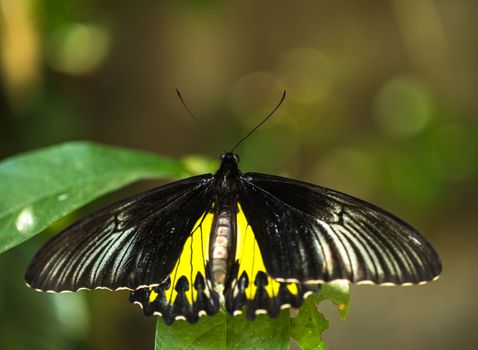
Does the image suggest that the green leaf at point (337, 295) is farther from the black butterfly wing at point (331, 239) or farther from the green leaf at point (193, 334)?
the green leaf at point (193, 334)

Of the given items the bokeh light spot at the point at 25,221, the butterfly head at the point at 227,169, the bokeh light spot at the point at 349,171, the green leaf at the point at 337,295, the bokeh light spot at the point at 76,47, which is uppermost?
the bokeh light spot at the point at 76,47

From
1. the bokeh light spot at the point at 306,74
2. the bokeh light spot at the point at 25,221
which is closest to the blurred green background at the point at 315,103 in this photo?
the bokeh light spot at the point at 306,74

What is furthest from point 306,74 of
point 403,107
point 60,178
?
point 60,178

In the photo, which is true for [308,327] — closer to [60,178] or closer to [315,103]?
[60,178]

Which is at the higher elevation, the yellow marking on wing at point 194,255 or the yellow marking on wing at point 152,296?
the yellow marking on wing at point 194,255

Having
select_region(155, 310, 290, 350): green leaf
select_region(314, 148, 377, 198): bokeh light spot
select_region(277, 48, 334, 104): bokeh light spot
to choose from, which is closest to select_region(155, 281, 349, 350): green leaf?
select_region(155, 310, 290, 350): green leaf

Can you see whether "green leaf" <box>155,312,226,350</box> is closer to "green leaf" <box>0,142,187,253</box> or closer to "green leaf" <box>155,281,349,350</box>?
"green leaf" <box>155,281,349,350</box>
